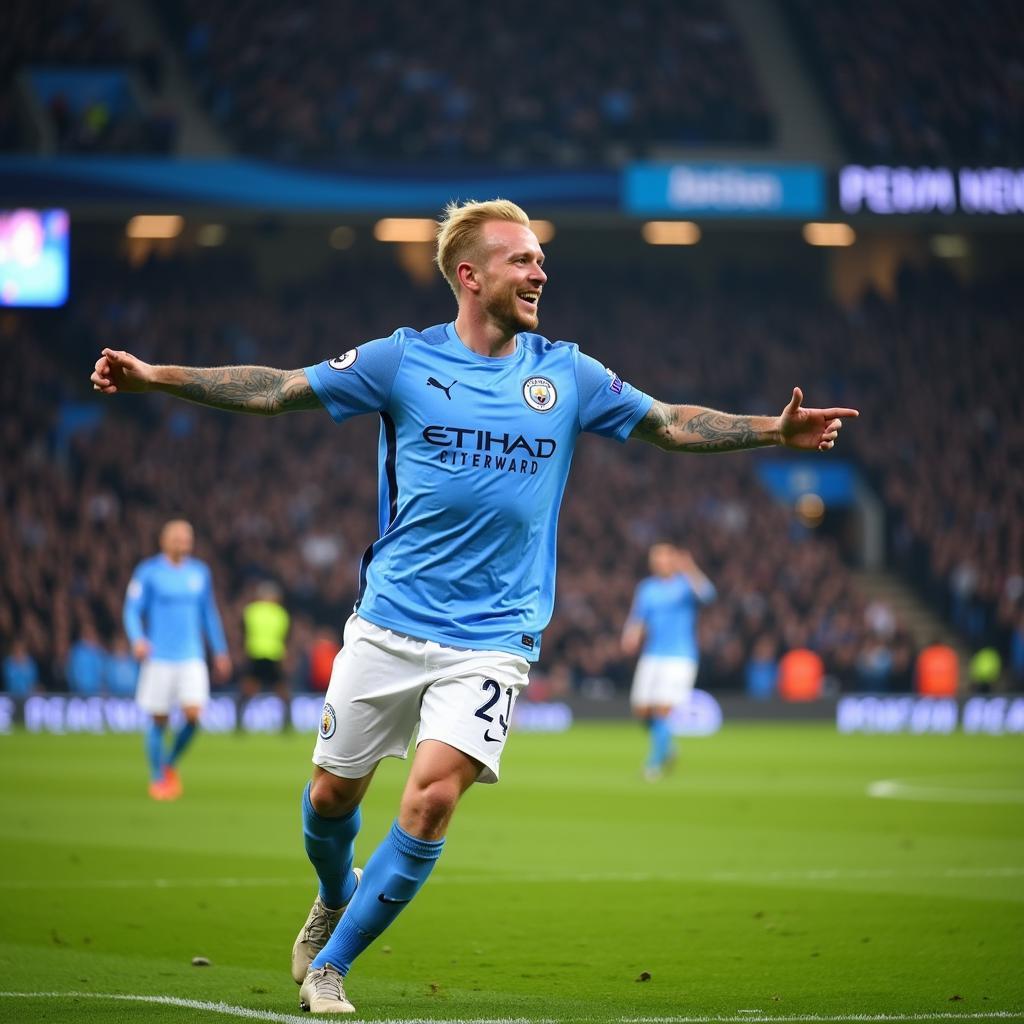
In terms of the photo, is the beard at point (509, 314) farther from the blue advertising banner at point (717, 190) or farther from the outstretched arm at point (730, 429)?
the blue advertising banner at point (717, 190)

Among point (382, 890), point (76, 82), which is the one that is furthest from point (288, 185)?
point (382, 890)

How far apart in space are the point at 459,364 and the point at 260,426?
30721mm

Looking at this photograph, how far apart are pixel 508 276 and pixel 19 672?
24.8 m

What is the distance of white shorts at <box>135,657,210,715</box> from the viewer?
16969 millimetres

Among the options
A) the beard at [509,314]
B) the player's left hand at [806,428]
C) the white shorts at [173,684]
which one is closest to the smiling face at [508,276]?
the beard at [509,314]

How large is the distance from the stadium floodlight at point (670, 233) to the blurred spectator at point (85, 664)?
47.7ft

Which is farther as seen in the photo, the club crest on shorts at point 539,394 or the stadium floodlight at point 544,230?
the stadium floodlight at point 544,230

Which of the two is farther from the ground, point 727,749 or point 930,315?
point 930,315

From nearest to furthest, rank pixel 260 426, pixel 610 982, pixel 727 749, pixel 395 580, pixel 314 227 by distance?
pixel 395 580 < pixel 610 982 < pixel 727 749 < pixel 260 426 < pixel 314 227

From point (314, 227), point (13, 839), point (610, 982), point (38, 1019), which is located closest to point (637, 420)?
point (610, 982)

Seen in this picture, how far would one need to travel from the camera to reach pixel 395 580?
634 centimetres

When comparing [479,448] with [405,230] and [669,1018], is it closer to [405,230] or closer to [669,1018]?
[669,1018]

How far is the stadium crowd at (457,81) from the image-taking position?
36438mm

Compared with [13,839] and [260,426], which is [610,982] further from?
[260,426]
